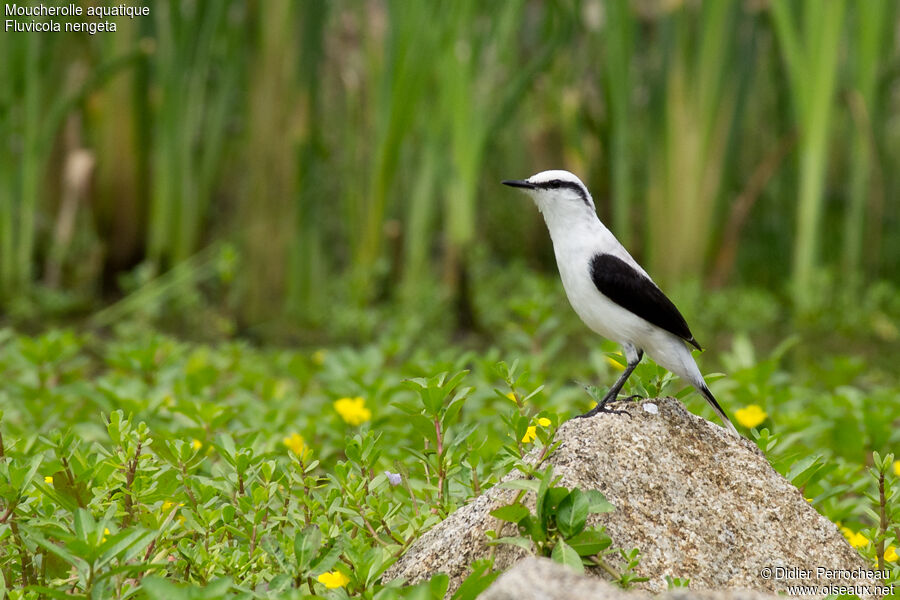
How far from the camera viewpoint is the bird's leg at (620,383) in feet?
7.93

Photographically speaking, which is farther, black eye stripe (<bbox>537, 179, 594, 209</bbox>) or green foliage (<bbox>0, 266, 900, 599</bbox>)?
black eye stripe (<bbox>537, 179, 594, 209</bbox>)

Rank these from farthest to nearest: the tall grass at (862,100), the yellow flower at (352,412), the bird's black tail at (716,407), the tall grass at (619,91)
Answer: the tall grass at (619,91) → the tall grass at (862,100) → the yellow flower at (352,412) → the bird's black tail at (716,407)

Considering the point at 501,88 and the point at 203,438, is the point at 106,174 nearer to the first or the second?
the point at 501,88

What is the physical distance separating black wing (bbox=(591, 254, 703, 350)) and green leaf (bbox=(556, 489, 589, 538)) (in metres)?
0.84

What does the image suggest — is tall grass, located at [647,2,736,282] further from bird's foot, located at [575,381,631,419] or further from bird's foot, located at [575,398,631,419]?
bird's foot, located at [575,398,631,419]

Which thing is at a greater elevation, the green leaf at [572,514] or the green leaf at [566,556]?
the green leaf at [572,514]

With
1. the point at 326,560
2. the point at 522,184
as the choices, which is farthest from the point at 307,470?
the point at 522,184

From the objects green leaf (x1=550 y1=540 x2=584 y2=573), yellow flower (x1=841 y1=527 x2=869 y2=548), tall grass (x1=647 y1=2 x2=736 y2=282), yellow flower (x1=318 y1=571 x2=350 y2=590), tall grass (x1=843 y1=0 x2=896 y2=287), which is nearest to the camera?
green leaf (x1=550 y1=540 x2=584 y2=573)

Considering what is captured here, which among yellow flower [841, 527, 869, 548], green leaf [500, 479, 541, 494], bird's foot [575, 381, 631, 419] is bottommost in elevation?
yellow flower [841, 527, 869, 548]

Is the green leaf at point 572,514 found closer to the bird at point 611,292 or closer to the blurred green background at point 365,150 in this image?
the bird at point 611,292

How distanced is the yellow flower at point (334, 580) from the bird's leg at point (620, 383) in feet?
2.43

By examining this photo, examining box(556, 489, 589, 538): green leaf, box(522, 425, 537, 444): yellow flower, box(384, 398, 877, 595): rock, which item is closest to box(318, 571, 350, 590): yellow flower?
box(384, 398, 877, 595): rock

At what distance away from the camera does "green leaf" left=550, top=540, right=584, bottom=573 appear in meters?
1.80

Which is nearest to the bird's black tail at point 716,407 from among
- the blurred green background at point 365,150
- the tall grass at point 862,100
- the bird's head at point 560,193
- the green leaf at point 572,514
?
the bird's head at point 560,193
